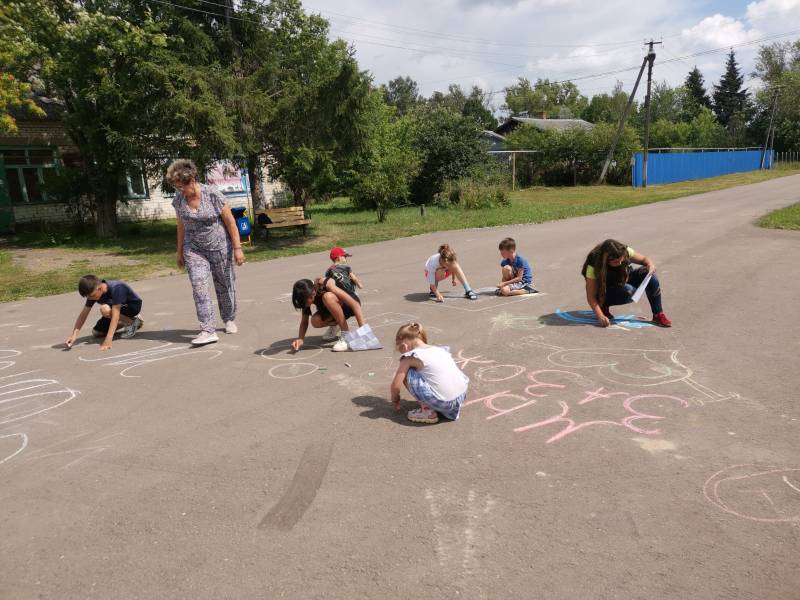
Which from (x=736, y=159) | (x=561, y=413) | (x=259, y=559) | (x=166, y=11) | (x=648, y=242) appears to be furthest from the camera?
(x=736, y=159)

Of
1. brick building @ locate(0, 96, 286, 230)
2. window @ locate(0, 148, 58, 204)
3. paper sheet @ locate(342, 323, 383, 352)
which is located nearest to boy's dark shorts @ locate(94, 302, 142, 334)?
paper sheet @ locate(342, 323, 383, 352)

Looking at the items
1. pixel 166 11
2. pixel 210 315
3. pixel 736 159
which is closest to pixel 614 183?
pixel 736 159

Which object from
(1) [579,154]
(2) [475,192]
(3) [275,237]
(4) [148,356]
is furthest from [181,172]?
(1) [579,154]

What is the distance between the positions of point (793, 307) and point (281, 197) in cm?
2450

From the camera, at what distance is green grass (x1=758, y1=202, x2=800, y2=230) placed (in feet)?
46.0

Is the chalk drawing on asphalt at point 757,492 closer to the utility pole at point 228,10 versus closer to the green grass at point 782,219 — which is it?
the green grass at point 782,219

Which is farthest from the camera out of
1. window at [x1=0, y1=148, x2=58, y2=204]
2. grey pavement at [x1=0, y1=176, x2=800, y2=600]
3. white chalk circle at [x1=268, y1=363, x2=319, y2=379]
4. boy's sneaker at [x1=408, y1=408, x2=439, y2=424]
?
window at [x1=0, y1=148, x2=58, y2=204]

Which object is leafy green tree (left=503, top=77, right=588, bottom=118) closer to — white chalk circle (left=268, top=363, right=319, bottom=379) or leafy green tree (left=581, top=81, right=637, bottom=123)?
leafy green tree (left=581, top=81, right=637, bottom=123)

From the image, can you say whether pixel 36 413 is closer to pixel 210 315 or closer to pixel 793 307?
pixel 210 315

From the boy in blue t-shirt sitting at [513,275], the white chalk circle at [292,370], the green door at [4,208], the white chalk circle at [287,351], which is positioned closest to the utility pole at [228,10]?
the green door at [4,208]

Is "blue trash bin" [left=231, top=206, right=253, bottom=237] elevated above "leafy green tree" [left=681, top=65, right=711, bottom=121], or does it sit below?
below

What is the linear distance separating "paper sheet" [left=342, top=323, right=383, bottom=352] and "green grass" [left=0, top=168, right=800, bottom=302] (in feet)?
23.3

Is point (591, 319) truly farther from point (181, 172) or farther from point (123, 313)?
point (123, 313)

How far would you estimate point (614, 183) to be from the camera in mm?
36531
